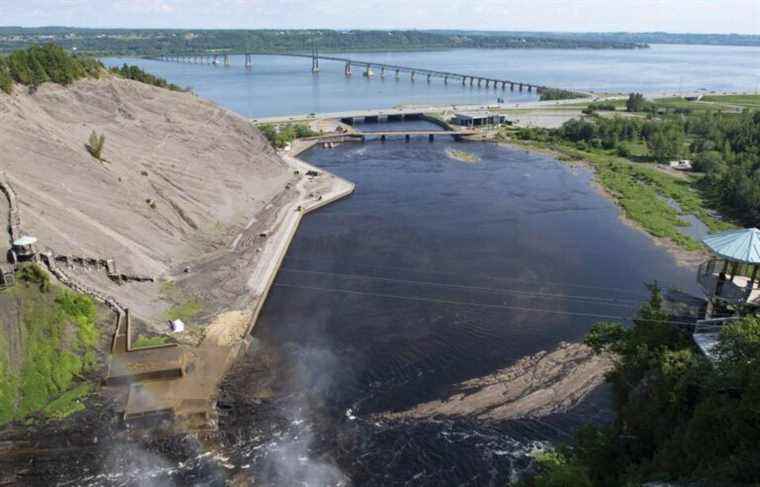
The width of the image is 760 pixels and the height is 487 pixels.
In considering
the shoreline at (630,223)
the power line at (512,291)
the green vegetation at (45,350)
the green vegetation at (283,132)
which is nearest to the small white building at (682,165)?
the shoreline at (630,223)

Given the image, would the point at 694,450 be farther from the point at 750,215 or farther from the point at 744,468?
the point at 750,215

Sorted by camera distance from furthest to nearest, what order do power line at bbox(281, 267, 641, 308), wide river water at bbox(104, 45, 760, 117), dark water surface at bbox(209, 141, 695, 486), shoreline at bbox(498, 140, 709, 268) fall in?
wide river water at bbox(104, 45, 760, 117)
shoreline at bbox(498, 140, 709, 268)
power line at bbox(281, 267, 641, 308)
dark water surface at bbox(209, 141, 695, 486)

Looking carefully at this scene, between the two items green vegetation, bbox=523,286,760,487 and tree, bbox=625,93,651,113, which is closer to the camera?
green vegetation, bbox=523,286,760,487

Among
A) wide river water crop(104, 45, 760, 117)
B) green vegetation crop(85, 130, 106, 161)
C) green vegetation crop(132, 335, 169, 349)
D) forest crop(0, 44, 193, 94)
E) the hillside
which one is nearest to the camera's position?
green vegetation crop(132, 335, 169, 349)

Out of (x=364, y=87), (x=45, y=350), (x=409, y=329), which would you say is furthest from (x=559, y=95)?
(x=45, y=350)

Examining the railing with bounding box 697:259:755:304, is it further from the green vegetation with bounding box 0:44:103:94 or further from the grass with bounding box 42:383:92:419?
the green vegetation with bounding box 0:44:103:94

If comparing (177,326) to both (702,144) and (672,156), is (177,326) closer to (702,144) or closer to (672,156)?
(672,156)

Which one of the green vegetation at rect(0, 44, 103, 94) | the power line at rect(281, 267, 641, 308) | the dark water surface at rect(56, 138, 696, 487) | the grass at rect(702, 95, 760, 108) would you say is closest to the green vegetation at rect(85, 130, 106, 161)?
the green vegetation at rect(0, 44, 103, 94)
